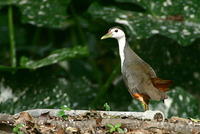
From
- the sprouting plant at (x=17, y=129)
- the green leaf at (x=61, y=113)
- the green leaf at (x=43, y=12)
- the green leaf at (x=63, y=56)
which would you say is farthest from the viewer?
the green leaf at (x=43, y=12)

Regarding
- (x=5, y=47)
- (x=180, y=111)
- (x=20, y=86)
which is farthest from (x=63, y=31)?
(x=180, y=111)

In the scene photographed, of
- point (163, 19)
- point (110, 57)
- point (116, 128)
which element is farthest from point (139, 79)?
point (110, 57)

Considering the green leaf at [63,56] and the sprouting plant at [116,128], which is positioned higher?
the sprouting plant at [116,128]

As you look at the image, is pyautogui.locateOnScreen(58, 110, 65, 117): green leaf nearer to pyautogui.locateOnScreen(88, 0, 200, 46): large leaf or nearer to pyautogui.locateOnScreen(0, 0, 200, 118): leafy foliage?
pyautogui.locateOnScreen(0, 0, 200, 118): leafy foliage

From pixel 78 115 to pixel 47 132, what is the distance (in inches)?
12.0

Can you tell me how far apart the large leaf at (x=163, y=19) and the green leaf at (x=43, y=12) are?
17.8 inches

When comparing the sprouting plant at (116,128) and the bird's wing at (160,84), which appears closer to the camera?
the sprouting plant at (116,128)

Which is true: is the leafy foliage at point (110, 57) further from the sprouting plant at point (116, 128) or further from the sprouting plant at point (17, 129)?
the sprouting plant at point (17, 129)

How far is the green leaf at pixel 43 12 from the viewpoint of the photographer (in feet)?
13.7

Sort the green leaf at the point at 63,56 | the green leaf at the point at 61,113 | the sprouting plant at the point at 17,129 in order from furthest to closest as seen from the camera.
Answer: the green leaf at the point at 63,56 < the green leaf at the point at 61,113 < the sprouting plant at the point at 17,129

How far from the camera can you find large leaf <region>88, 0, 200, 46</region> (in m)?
3.48

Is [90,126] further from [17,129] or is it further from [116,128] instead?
[17,129]

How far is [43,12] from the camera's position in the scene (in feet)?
14.0

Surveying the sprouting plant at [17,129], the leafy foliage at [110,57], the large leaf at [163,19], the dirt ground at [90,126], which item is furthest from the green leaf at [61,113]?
the large leaf at [163,19]
